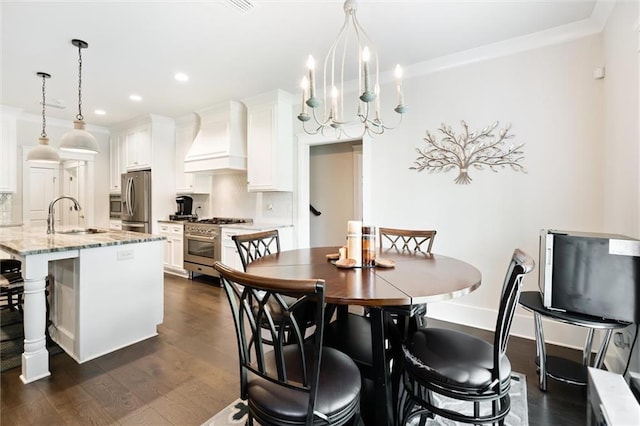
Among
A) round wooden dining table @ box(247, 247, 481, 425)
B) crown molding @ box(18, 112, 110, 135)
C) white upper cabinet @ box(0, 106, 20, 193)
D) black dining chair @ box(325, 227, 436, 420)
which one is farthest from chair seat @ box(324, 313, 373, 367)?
crown molding @ box(18, 112, 110, 135)

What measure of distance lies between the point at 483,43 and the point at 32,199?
7.79 m

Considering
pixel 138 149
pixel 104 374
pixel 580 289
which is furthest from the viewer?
pixel 138 149

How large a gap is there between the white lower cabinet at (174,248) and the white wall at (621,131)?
5.06m

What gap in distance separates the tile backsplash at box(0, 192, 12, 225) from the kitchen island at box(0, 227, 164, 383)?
351 centimetres

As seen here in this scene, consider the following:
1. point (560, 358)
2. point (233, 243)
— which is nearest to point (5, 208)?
point (233, 243)

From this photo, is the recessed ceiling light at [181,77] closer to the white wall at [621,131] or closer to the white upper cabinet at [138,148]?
the white upper cabinet at [138,148]

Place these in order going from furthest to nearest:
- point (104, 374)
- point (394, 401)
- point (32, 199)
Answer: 1. point (32, 199)
2. point (104, 374)
3. point (394, 401)

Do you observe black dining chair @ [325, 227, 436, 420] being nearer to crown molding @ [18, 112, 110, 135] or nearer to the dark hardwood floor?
the dark hardwood floor

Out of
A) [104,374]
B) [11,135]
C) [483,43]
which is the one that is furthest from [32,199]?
[483,43]

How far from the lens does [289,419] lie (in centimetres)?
102

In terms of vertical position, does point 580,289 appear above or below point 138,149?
below

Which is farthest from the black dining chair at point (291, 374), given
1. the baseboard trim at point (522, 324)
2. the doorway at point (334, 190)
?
the doorway at point (334, 190)

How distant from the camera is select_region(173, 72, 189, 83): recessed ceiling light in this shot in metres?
3.53

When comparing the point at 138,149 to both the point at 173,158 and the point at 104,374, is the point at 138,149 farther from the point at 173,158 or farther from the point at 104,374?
the point at 104,374
